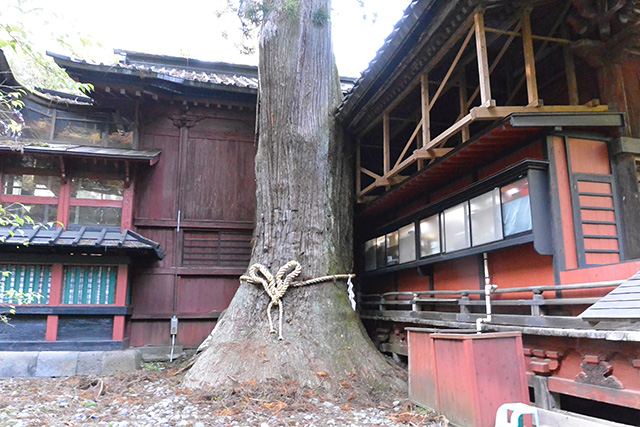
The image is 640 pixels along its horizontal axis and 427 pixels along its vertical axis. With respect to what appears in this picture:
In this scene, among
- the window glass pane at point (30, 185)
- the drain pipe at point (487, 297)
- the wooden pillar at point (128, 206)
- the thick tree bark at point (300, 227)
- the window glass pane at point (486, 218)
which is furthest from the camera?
the wooden pillar at point (128, 206)

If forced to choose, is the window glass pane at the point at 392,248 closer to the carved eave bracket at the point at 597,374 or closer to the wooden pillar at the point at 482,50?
the wooden pillar at the point at 482,50

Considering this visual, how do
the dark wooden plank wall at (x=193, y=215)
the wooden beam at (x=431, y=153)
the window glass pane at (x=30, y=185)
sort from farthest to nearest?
the dark wooden plank wall at (x=193, y=215) < the window glass pane at (x=30, y=185) < the wooden beam at (x=431, y=153)

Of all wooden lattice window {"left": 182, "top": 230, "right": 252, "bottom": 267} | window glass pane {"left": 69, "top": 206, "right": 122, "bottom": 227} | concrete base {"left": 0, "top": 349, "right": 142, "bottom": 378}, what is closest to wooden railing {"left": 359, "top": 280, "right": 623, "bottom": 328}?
wooden lattice window {"left": 182, "top": 230, "right": 252, "bottom": 267}

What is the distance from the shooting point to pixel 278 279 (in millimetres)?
6527

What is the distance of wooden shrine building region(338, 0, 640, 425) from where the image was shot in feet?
13.7

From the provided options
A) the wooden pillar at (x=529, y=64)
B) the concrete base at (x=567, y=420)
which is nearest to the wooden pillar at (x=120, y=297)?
the concrete base at (x=567, y=420)

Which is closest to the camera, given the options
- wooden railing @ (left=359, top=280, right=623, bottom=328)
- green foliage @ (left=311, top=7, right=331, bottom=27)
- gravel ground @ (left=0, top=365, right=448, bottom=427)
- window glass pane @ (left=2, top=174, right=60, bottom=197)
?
wooden railing @ (left=359, top=280, right=623, bottom=328)

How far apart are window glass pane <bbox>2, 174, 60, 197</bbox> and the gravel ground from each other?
3.99 metres

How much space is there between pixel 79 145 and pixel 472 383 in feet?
28.5

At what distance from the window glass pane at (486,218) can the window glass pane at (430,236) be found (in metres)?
1.02

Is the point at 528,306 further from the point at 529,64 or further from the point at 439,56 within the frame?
the point at 439,56

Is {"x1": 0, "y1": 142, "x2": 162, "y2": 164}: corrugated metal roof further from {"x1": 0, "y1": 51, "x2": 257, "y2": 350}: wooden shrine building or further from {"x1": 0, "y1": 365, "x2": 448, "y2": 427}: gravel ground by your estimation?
{"x1": 0, "y1": 365, "x2": 448, "y2": 427}: gravel ground

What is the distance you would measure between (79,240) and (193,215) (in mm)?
2363

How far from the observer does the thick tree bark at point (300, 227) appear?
586cm
